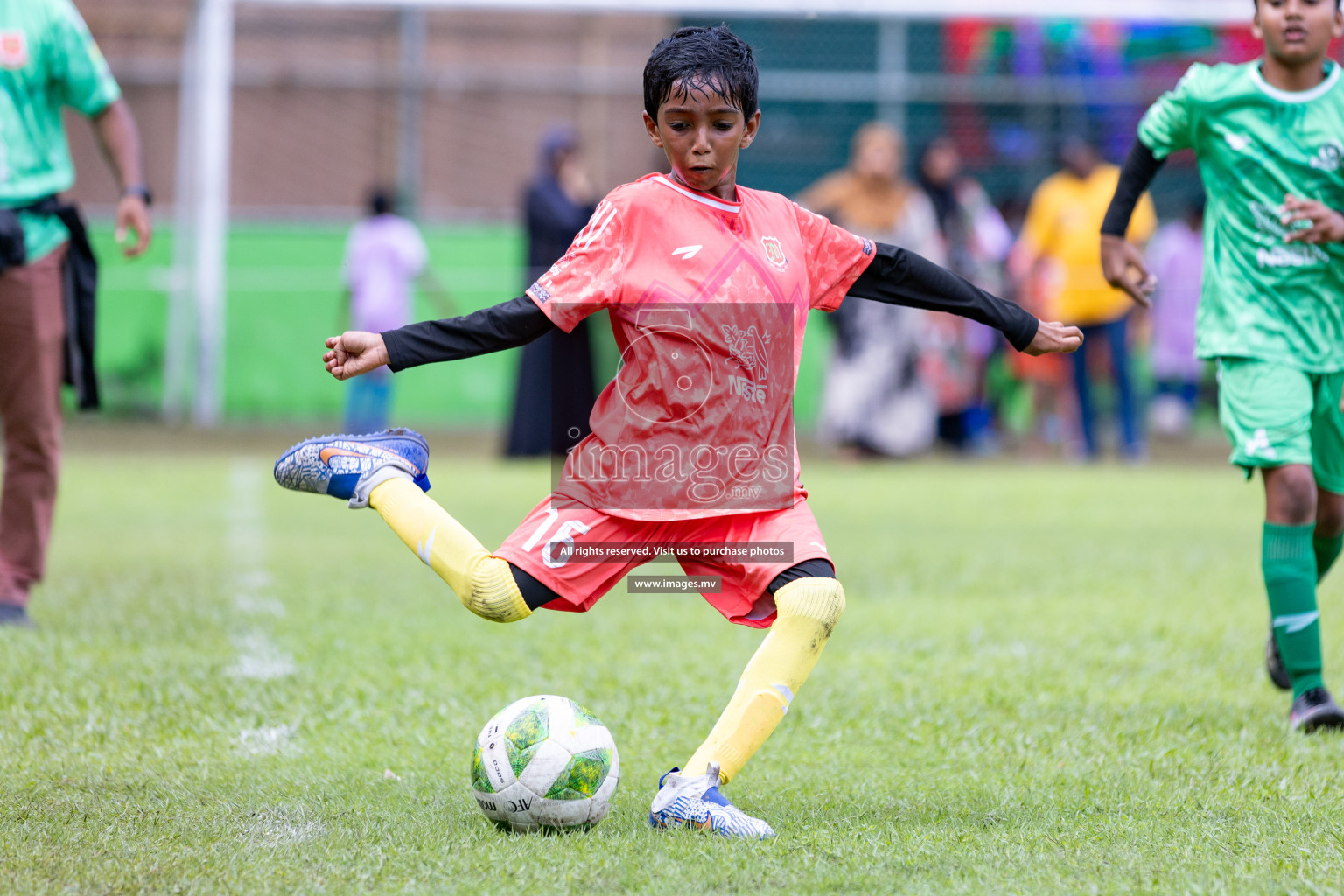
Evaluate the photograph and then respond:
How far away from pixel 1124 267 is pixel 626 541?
6.91 feet

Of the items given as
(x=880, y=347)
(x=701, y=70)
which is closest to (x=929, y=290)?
(x=701, y=70)

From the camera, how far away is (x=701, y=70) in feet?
11.0

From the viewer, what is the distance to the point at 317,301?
1697 cm

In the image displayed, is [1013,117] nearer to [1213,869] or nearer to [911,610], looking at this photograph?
[911,610]

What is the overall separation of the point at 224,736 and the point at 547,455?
9.57 m

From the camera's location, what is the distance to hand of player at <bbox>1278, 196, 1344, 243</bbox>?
428 centimetres

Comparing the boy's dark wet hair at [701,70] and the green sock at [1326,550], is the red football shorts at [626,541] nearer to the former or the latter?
the boy's dark wet hair at [701,70]

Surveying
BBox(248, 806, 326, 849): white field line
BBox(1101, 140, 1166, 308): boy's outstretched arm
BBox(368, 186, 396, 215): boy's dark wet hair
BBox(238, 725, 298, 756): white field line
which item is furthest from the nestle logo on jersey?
BBox(368, 186, 396, 215): boy's dark wet hair

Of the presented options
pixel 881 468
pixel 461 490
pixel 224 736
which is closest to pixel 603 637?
pixel 224 736

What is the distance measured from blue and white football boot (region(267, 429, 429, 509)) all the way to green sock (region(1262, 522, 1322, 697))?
2.43 meters

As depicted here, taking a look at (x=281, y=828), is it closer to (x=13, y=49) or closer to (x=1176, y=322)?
(x=13, y=49)

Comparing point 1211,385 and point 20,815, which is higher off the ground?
point 20,815

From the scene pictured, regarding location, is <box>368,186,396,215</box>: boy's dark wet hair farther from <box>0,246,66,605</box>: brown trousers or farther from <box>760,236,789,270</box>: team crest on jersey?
<box>760,236,789,270</box>: team crest on jersey

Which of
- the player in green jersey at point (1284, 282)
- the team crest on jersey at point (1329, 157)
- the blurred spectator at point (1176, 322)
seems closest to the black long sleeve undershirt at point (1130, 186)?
the player in green jersey at point (1284, 282)
